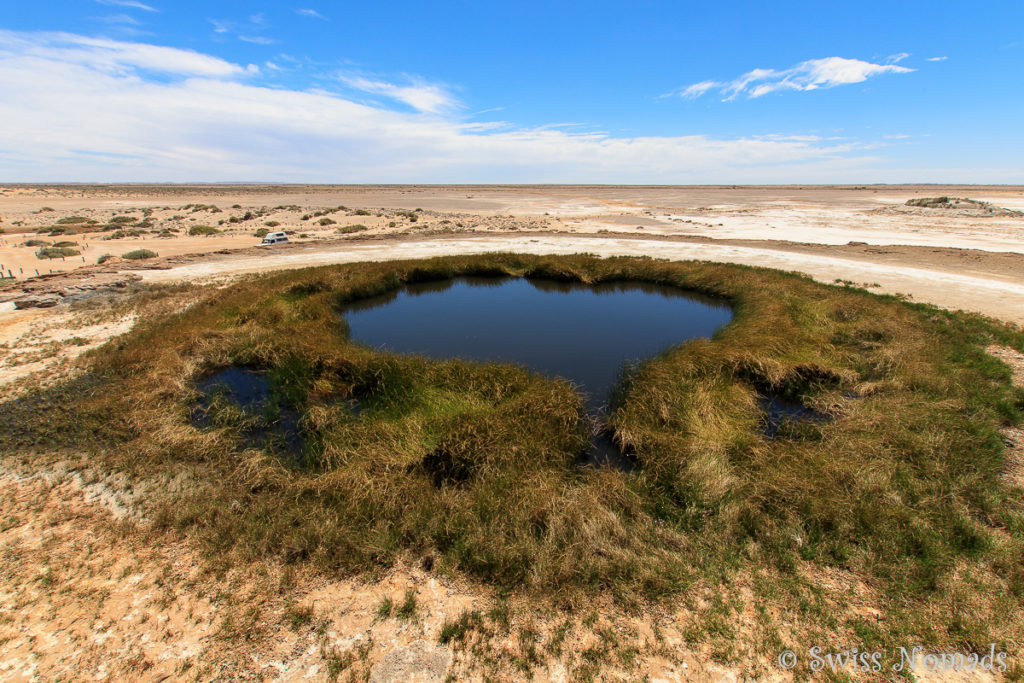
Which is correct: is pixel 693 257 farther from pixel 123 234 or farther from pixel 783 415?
pixel 123 234

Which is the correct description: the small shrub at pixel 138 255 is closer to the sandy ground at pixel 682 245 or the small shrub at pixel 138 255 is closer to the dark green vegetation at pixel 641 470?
the sandy ground at pixel 682 245

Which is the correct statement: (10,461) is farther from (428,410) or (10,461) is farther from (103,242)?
(103,242)

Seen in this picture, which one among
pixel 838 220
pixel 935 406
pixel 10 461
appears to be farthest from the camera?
pixel 838 220

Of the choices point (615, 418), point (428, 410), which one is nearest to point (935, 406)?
point (615, 418)

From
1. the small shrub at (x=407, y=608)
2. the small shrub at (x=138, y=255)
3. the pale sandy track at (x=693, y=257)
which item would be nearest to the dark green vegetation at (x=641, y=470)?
the small shrub at (x=407, y=608)

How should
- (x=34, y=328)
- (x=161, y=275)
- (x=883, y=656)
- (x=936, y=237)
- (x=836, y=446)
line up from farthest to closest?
1. (x=936, y=237)
2. (x=161, y=275)
3. (x=34, y=328)
4. (x=836, y=446)
5. (x=883, y=656)

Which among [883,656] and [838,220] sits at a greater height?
[838,220]

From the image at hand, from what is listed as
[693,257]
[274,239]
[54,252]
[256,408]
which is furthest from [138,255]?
[693,257]

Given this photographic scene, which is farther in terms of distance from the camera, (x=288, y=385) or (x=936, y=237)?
(x=936, y=237)
